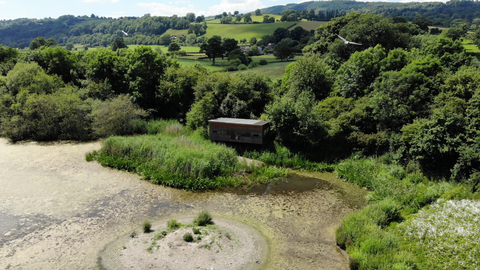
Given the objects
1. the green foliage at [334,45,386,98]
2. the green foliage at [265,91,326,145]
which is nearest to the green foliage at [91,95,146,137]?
the green foliage at [265,91,326,145]

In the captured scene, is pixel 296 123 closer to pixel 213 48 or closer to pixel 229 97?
pixel 229 97

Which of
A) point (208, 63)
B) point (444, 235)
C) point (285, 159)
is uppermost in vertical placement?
point (208, 63)

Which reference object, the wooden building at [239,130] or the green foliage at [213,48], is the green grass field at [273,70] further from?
the wooden building at [239,130]

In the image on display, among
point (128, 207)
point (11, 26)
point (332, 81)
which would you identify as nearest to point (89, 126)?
point (128, 207)

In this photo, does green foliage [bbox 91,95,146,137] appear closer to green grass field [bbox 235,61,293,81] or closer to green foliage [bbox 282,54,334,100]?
green foliage [bbox 282,54,334,100]

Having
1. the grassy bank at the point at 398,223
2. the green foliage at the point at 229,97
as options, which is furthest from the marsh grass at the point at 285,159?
the green foliage at the point at 229,97

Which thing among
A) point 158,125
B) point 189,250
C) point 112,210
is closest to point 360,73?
point 158,125
